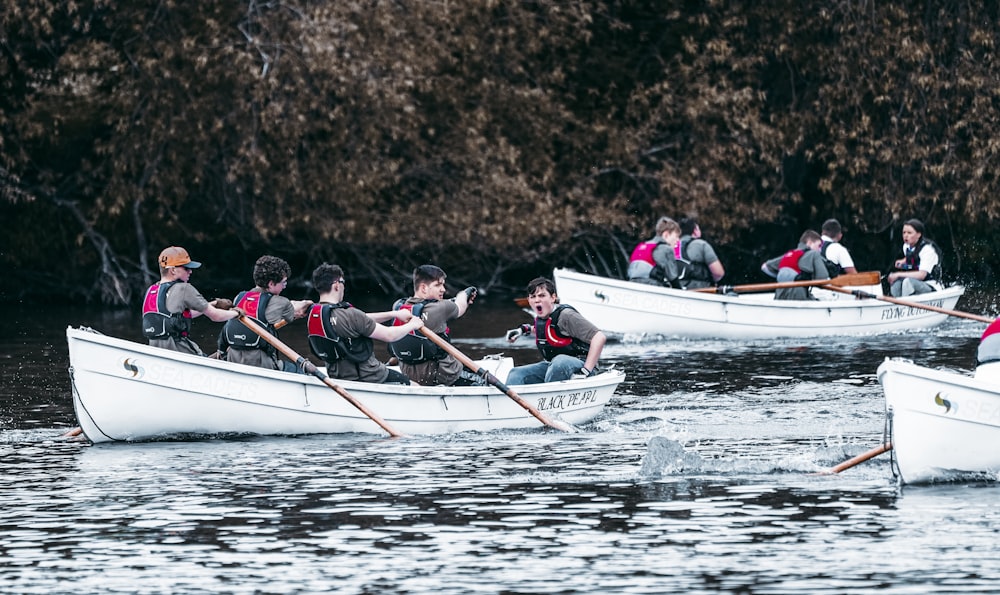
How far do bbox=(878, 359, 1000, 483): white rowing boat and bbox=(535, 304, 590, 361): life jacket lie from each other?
161 inches

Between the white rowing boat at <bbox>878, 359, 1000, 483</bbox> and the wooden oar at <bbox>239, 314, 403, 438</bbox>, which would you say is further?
the wooden oar at <bbox>239, 314, 403, 438</bbox>

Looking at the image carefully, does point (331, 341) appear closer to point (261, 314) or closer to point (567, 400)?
point (261, 314)

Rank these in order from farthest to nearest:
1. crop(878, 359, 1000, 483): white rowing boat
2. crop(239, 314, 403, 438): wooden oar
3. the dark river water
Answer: crop(239, 314, 403, 438): wooden oar < crop(878, 359, 1000, 483): white rowing boat < the dark river water

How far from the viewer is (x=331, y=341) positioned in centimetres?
1391

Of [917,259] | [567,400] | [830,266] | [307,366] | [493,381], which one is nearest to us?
[307,366]

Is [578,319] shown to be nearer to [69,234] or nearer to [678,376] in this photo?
[678,376]

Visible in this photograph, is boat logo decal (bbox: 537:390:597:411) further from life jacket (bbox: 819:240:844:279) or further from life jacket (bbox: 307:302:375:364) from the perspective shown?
life jacket (bbox: 819:240:844:279)

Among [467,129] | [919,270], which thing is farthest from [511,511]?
[467,129]

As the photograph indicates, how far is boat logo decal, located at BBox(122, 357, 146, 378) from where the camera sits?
1356 cm

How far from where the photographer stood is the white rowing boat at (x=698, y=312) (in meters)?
22.7

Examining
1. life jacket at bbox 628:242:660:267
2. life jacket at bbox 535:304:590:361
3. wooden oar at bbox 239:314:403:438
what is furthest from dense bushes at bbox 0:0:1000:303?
wooden oar at bbox 239:314:403:438

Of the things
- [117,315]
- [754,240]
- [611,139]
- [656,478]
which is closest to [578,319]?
[656,478]

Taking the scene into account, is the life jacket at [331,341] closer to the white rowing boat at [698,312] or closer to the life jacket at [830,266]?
the white rowing boat at [698,312]

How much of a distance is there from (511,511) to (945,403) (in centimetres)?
294
